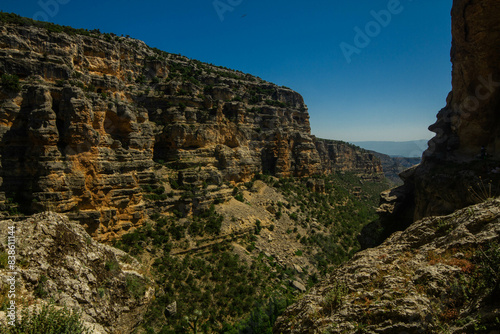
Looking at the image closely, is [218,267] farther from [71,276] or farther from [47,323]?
[47,323]

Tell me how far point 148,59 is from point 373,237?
37.0 metres

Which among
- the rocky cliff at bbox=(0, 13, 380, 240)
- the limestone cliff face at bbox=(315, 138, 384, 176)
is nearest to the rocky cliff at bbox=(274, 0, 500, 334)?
the rocky cliff at bbox=(0, 13, 380, 240)

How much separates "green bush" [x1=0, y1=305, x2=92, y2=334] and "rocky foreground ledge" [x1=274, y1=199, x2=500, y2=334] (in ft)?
14.3

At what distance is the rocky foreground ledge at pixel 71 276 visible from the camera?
488 cm

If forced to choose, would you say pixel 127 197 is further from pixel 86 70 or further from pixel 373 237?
pixel 373 237

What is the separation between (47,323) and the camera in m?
4.19

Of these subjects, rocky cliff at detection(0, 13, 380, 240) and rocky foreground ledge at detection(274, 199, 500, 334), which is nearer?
rocky foreground ledge at detection(274, 199, 500, 334)

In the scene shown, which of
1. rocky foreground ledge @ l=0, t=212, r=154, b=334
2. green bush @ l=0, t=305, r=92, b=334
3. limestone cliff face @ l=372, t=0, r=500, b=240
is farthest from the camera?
limestone cliff face @ l=372, t=0, r=500, b=240

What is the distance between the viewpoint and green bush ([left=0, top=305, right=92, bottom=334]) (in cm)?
405

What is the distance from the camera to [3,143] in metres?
18.9

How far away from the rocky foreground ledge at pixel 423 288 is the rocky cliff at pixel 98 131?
20.7 m

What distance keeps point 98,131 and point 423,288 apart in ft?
84.1

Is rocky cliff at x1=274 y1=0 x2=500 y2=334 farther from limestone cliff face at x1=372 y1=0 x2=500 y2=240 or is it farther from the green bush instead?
limestone cliff face at x1=372 y1=0 x2=500 y2=240

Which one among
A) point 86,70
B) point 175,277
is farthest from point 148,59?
point 175,277
